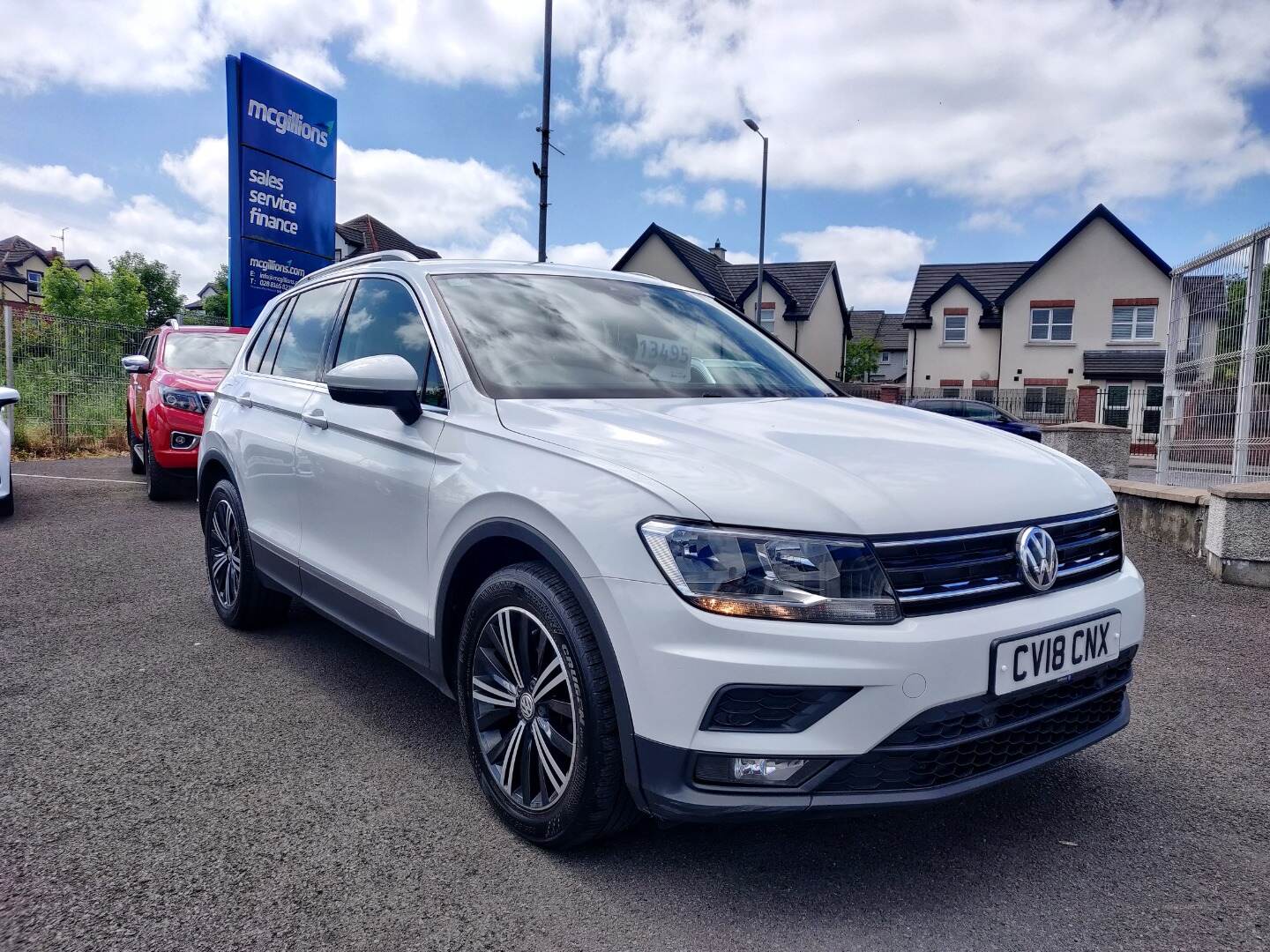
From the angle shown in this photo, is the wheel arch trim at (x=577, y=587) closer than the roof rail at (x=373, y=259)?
Yes

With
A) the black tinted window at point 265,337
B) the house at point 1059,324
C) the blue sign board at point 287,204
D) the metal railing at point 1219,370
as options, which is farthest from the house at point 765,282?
the black tinted window at point 265,337

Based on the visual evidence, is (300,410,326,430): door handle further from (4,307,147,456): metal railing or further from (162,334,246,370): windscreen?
(4,307,147,456): metal railing

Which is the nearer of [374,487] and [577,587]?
[577,587]

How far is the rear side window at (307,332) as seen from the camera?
161 inches

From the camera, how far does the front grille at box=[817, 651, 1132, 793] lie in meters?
2.14

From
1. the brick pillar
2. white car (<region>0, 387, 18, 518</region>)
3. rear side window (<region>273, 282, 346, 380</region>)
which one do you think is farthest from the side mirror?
the brick pillar

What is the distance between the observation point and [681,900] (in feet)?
7.80

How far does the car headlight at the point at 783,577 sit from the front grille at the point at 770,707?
6.3 inches

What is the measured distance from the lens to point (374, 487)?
3.27m

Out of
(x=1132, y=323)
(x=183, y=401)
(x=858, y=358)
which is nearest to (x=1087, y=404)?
(x=1132, y=323)

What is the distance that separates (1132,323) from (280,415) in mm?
39517

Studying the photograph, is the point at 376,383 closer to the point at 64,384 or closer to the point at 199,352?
the point at 199,352

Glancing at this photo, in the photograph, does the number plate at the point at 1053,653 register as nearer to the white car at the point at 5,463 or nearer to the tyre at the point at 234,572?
the tyre at the point at 234,572

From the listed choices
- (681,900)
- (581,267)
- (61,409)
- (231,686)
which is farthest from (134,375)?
(681,900)
